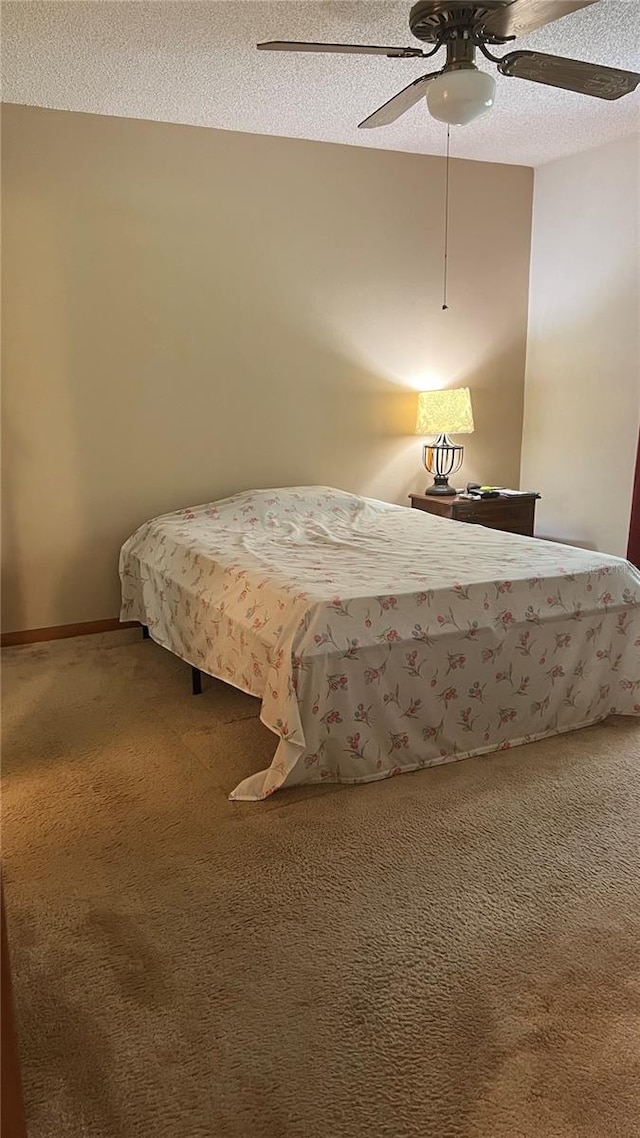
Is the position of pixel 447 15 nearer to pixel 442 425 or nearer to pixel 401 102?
pixel 401 102

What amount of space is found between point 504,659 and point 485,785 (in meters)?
0.42

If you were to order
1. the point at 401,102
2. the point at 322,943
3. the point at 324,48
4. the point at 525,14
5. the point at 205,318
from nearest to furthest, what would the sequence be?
1. the point at 322,943
2. the point at 525,14
3. the point at 324,48
4. the point at 401,102
5. the point at 205,318

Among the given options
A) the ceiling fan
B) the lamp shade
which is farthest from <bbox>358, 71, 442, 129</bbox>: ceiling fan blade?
the lamp shade

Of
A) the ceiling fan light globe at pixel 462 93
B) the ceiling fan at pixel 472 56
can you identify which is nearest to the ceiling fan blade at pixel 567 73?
the ceiling fan at pixel 472 56

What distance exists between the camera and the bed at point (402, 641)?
2.42 meters

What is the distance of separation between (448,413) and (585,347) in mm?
885

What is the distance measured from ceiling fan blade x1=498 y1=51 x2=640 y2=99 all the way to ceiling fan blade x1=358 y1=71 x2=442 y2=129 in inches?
8.8

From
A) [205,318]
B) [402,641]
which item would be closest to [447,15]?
[402,641]

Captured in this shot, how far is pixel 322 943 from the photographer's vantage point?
1816mm

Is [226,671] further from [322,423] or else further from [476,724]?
[322,423]

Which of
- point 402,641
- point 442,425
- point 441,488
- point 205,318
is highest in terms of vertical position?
point 205,318

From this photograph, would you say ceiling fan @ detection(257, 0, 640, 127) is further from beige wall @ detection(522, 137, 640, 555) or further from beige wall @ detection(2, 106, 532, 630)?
beige wall @ detection(522, 137, 640, 555)

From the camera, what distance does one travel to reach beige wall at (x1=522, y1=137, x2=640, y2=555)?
4242 millimetres

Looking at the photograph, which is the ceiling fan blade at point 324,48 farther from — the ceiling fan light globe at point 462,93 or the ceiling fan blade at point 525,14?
the ceiling fan blade at point 525,14
